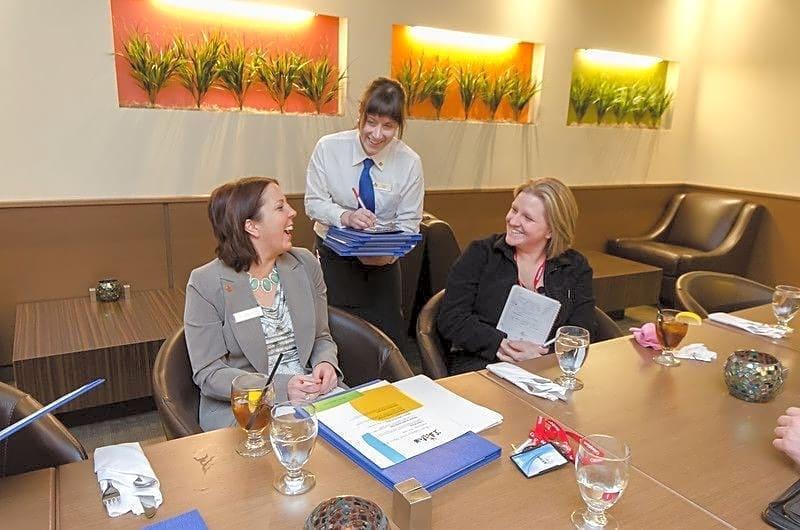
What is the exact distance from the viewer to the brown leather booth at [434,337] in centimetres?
205

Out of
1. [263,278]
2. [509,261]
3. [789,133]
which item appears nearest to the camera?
[263,278]

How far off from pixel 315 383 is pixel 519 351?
2.38 ft

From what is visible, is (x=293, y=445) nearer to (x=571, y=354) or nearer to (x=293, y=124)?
(x=571, y=354)

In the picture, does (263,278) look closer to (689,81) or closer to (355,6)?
(355,6)

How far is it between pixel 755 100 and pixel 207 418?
5554 millimetres

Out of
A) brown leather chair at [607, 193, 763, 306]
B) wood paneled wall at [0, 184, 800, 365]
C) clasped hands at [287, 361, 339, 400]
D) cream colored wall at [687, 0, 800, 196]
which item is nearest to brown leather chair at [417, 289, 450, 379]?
clasped hands at [287, 361, 339, 400]

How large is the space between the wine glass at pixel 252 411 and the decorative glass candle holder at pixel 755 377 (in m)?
1.22

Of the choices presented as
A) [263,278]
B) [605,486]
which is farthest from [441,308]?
[605,486]

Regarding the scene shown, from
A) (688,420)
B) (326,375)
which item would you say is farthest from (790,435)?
(326,375)

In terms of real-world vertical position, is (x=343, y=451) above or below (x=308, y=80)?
below

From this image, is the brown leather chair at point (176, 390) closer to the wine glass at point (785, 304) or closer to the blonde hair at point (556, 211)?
the blonde hair at point (556, 211)

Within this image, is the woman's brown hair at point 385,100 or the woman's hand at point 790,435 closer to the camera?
the woman's hand at point 790,435

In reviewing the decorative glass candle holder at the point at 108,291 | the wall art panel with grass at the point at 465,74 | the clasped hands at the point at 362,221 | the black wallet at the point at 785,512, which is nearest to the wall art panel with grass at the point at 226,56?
the wall art panel with grass at the point at 465,74

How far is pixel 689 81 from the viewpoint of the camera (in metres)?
5.73
